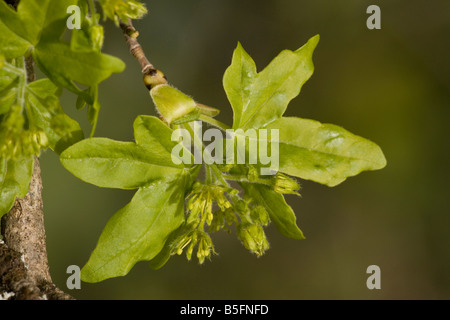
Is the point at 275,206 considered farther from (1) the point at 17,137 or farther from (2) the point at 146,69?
(1) the point at 17,137

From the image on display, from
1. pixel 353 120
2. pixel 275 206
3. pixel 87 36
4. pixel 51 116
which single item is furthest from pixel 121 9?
pixel 353 120

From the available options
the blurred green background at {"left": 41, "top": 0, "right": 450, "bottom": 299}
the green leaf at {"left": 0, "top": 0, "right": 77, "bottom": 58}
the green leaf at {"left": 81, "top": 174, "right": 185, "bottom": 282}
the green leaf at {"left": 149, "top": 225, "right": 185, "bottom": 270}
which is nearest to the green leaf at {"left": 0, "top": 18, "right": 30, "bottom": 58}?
the green leaf at {"left": 0, "top": 0, "right": 77, "bottom": 58}

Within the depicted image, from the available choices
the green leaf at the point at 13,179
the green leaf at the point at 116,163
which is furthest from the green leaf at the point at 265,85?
the green leaf at the point at 13,179

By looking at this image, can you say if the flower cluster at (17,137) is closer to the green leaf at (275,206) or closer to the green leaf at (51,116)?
the green leaf at (51,116)

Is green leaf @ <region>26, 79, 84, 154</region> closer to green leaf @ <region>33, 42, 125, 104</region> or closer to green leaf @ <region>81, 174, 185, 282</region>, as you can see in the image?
green leaf @ <region>33, 42, 125, 104</region>

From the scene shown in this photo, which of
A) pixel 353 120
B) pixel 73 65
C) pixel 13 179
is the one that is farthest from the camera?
pixel 353 120

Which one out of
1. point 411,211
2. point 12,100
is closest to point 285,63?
point 12,100
